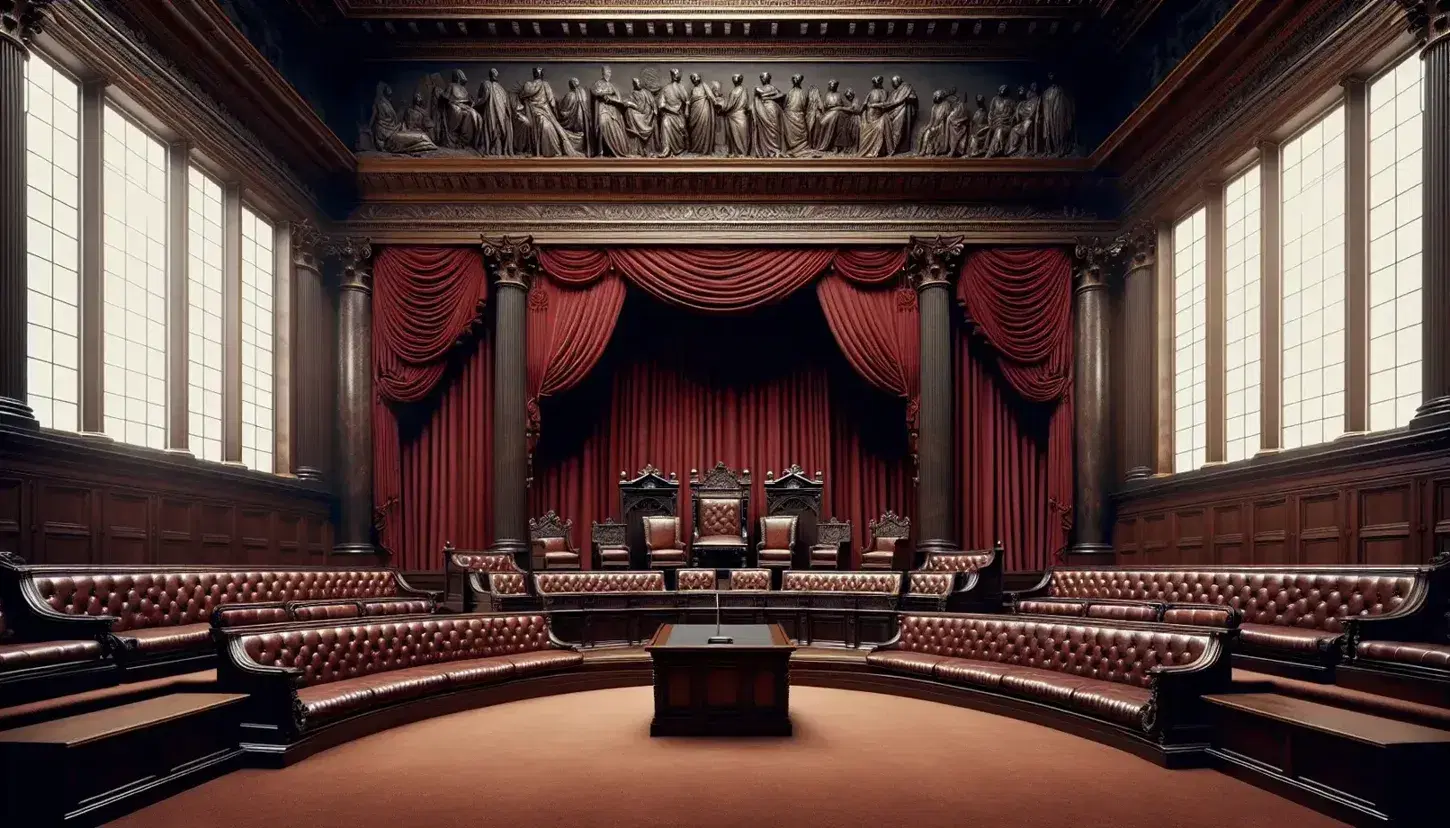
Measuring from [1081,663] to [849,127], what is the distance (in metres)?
8.60

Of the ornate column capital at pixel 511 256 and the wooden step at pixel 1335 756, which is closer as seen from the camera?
the wooden step at pixel 1335 756

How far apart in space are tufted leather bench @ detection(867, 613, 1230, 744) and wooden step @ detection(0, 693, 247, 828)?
5.44 m

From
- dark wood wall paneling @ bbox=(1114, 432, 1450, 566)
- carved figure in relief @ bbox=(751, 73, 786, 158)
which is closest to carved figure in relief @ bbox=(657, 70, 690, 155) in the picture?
carved figure in relief @ bbox=(751, 73, 786, 158)

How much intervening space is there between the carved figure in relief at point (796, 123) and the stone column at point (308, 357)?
6.59 m

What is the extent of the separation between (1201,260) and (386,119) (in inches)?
432

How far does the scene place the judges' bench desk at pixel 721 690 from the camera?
6.71m

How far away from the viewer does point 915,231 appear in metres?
13.6

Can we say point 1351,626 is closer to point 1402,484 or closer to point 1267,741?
point 1267,741

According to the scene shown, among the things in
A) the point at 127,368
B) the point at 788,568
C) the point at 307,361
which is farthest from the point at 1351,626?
the point at 307,361

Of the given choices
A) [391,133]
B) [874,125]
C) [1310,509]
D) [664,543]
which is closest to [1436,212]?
[1310,509]

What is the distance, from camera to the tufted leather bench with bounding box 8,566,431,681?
21.8 ft

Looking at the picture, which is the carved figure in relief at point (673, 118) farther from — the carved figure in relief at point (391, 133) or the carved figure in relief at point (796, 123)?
the carved figure in relief at point (391, 133)

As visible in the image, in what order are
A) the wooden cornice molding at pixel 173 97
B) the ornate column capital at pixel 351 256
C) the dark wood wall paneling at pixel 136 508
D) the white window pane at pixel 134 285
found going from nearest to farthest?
1. the dark wood wall paneling at pixel 136 508
2. the wooden cornice molding at pixel 173 97
3. the white window pane at pixel 134 285
4. the ornate column capital at pixel 351 256

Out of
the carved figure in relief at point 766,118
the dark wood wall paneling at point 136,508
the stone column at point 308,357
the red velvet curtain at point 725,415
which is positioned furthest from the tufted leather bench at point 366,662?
the carved figure in relief at point 766,118
